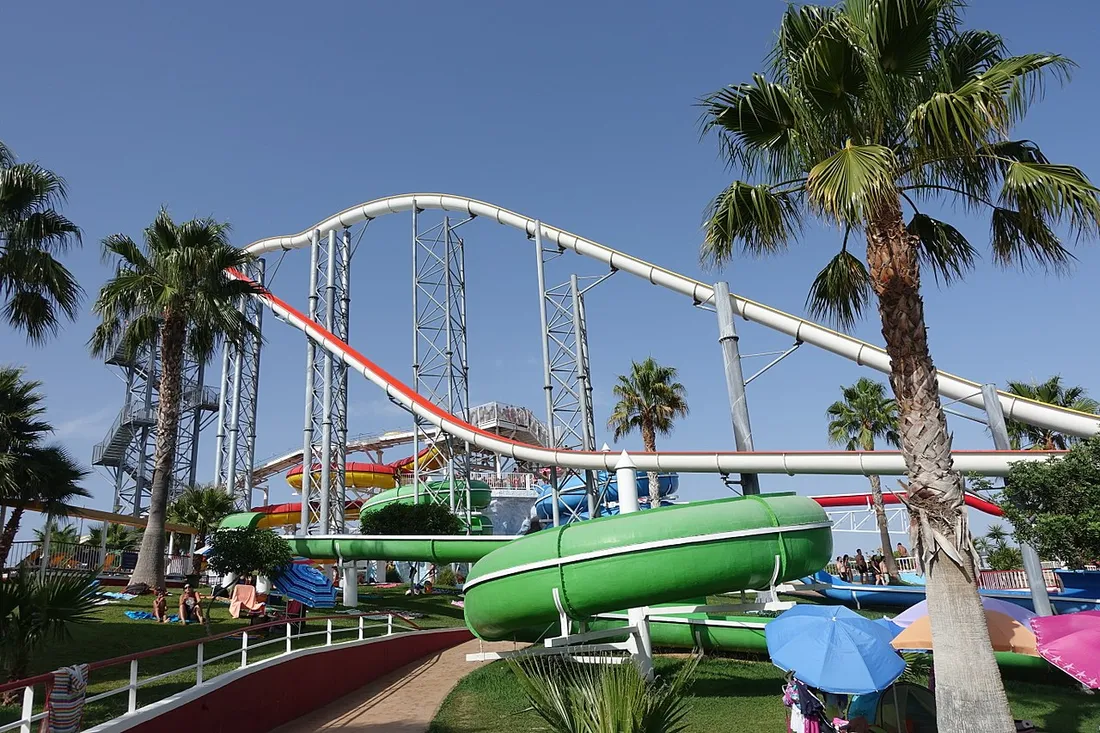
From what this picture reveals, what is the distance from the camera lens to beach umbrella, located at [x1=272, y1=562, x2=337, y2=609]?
18.4m

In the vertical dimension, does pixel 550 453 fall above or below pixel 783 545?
above

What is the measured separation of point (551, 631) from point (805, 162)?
8990 mm

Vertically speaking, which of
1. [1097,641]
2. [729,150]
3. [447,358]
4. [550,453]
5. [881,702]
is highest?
[447,358]

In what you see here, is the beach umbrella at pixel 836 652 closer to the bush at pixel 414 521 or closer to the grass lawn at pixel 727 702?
the grass lawn at pixel 727 702

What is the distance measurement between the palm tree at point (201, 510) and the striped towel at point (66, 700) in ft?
79.5

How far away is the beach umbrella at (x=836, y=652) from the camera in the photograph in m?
7.68

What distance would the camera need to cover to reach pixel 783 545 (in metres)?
10.5

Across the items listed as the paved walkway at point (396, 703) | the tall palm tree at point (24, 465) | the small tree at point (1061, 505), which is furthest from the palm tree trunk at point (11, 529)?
the small tree at point (1061, 505)

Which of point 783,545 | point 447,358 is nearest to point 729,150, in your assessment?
point 783,545

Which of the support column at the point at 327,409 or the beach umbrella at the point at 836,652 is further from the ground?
the support column at the point at 327,409

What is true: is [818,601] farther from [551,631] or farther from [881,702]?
[881,702]

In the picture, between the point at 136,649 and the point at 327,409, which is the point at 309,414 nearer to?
the point at 327,409

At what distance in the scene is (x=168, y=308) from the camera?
19.1 metres

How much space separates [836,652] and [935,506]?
1.97 m
